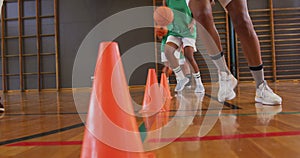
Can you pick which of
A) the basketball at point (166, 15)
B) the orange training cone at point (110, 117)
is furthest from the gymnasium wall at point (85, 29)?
the orange training cone at point (110, 117)

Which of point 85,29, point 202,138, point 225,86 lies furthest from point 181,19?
point 85,29

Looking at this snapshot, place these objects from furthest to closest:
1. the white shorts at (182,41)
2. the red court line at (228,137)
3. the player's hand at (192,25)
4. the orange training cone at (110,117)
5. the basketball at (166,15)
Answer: the basketball at (166,15)
the white shorts at (182,41)
the player's hand at (192,25)
the red court line at (228,137)
the orange training cone at (110,117)

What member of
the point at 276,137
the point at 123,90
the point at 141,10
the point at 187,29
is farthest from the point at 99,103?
the point at 141,10

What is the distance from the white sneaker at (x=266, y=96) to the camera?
151 cm

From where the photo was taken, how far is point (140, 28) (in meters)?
6.67

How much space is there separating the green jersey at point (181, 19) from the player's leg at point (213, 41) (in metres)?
1.47

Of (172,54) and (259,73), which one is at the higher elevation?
(172,54)

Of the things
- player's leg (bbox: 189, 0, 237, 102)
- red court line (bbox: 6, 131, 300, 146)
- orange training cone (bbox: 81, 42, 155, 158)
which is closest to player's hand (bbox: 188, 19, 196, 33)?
player's leg (bbox: 189, 0, 237, 102)

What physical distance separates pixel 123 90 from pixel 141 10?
6.42 metres

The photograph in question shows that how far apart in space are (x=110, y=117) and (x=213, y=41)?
1369mm

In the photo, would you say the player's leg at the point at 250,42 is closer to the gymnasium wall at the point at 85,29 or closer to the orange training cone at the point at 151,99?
the orange training cone at the point at 151,99

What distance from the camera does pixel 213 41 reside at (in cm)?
178

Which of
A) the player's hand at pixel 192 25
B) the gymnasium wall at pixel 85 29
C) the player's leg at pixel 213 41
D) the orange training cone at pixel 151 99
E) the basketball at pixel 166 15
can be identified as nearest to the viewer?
the orange training cone at pixel 151 99

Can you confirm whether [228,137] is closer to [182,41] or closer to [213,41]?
[213,41]
